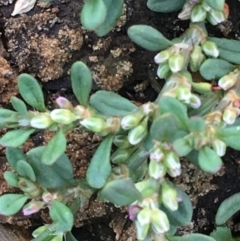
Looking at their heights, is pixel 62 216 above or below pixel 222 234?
above

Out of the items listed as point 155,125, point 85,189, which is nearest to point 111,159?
point 85,189

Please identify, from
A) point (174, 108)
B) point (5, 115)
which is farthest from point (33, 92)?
point (174, 108)

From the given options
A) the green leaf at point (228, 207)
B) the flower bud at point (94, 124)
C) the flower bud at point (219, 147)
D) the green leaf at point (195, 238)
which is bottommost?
the green leaf at point (228, 207)

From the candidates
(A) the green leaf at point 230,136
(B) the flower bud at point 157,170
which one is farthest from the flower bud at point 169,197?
(A) the green leaf at point 230,136

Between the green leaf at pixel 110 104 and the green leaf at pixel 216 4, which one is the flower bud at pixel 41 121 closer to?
the green leaf at pixel 110 104

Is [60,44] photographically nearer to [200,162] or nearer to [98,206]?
[98,206]

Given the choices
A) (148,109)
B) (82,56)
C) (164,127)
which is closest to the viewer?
(164,127)

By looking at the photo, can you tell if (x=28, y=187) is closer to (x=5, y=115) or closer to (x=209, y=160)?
(x=5, y=115)
